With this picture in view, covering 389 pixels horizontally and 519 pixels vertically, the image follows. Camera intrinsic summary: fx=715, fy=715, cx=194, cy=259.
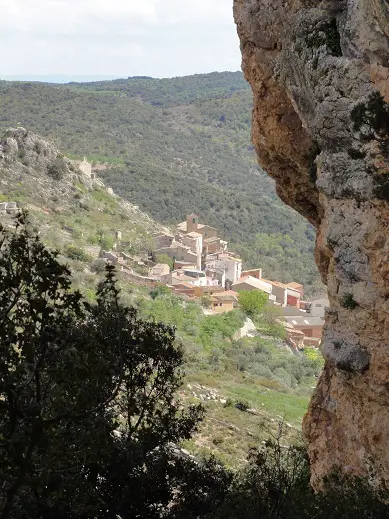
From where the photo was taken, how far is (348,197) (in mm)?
7277

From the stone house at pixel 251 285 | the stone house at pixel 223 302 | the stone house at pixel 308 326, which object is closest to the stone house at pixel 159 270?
the stone house at pixel 223 302

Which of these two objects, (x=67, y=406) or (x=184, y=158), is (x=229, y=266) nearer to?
(x=184, y=158)

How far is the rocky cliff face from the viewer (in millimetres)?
6770

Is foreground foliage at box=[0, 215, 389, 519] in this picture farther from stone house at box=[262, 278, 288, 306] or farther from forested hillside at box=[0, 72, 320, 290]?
forested hillside at box=[0, 72, 320, 290]

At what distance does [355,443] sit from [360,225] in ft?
7.76

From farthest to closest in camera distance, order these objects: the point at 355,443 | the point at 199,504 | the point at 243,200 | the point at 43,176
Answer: the point at 243,200 → the point at 43,176 → the point at 199,504 → the point at 355,443

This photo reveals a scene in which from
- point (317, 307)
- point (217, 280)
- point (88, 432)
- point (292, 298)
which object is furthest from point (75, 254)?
point (88, 432)

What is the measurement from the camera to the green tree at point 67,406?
515 cm

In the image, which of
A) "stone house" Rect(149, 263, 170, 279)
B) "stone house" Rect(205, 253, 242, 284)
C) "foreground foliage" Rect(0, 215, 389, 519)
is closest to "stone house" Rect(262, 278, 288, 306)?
"stone house" Rect(205, 253, 242, 284)

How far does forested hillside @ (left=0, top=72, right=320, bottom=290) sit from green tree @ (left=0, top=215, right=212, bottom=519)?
168 feet

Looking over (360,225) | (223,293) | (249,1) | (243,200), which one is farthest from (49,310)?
(243,200)

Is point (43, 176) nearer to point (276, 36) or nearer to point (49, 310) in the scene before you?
point (276, 36)

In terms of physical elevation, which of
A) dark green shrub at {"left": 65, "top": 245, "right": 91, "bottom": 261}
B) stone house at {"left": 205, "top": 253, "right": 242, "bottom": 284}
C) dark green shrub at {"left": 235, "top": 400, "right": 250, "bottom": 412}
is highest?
dark green shrub at {"left": 65, "top": 245, "right": 91, "bottom": 261}

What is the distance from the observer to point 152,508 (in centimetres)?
920
